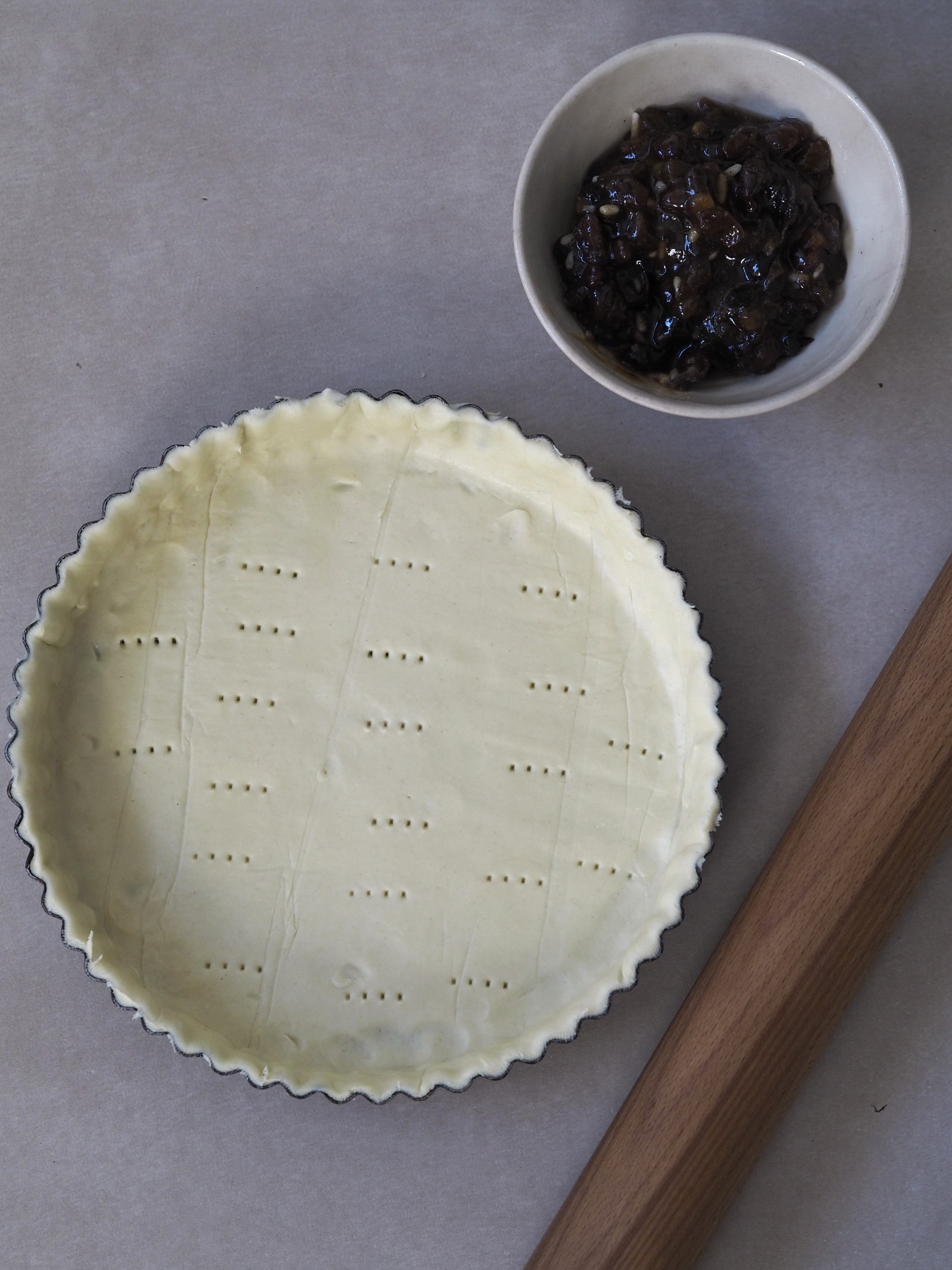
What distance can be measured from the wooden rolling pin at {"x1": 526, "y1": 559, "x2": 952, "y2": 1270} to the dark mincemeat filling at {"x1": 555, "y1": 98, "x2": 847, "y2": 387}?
41cm

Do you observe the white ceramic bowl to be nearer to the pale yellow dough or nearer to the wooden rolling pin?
the pale yellow dough

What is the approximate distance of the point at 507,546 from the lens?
1.18 meters

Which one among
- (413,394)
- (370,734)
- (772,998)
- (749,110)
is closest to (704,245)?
(749,110)

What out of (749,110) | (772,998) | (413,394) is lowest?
(772,998)

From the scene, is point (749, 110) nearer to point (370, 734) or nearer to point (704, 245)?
point (704, 245)

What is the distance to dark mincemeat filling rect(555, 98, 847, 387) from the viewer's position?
1.02 m

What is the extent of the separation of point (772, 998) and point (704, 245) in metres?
0.82

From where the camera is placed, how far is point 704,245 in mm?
1014

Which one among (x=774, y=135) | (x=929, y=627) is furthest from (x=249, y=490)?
(x=929, y=627)

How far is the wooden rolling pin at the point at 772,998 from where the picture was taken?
1106 millimetres

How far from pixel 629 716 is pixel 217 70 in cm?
99

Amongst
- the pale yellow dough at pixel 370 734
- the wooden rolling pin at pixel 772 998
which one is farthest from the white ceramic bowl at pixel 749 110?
the wooden rolling pin at pixel 772 998

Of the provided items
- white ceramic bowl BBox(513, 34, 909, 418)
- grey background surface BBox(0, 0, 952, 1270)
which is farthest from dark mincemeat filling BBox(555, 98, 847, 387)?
grey background surface BBox(0, 0, 952, 1270)

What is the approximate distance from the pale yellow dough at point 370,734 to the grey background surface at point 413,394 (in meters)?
0.13
